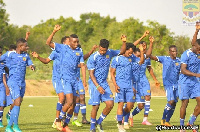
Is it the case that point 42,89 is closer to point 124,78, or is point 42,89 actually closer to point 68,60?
point 124,78

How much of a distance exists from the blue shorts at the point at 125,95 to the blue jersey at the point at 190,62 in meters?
1.60

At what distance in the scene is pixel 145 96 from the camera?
15734 millimetres

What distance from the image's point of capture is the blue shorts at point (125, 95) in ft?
42.5

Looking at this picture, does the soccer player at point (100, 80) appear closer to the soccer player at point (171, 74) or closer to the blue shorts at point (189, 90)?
the blue shorts at point (189, 90)

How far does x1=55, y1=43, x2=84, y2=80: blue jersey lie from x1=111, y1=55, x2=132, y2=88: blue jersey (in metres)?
1.32

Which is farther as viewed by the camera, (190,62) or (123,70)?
(123,70)

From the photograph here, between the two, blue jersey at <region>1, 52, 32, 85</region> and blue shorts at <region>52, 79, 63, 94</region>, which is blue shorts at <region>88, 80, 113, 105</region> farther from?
blue jersey at <region>1, 52, 32, 85</region>

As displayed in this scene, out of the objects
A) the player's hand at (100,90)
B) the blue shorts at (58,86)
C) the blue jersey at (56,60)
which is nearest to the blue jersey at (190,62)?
the player's hand at (100,90)

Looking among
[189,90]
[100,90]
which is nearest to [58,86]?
[100,90]

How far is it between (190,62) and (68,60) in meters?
2.93

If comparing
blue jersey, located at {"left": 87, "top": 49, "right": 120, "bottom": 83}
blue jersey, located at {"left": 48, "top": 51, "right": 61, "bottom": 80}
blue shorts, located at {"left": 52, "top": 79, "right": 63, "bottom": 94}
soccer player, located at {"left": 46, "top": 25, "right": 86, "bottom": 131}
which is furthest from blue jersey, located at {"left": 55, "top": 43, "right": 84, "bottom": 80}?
blue jersey, located at {"left": 48, "top": 51, "right": 61, "bottom": 80}

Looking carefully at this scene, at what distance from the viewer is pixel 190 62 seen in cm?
1198

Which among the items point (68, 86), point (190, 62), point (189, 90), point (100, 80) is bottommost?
point (189, 90)

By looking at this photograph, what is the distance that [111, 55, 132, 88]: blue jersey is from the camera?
13.1 metres
